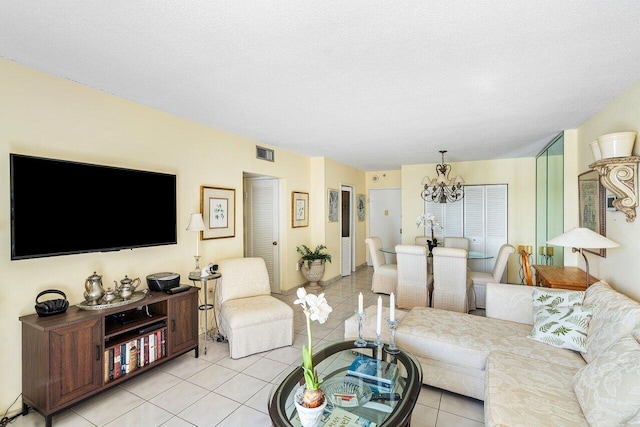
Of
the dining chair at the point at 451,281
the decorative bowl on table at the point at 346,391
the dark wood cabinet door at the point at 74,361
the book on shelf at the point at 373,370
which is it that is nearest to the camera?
the decorative bowl on table at the point at 346,391

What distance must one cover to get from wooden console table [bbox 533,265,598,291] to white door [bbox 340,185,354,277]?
3.38 meters

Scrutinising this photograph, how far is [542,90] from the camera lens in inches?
94.0

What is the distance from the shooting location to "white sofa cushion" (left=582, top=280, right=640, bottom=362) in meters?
1.67

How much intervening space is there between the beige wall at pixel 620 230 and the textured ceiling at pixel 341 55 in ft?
0.41

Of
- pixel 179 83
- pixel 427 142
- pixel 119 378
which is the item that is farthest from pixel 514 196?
pixel 119 378

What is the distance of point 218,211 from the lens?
3.53 meters

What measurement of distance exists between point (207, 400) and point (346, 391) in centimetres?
118

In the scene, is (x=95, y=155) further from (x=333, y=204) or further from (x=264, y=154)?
(x=333, y=204)

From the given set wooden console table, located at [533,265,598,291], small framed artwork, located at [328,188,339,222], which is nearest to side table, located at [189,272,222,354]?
small framed artwork, located at [328,188,339,222]

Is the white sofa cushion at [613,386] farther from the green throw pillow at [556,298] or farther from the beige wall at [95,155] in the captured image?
the beige wall at [95,155]

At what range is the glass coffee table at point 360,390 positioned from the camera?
1.43 metres

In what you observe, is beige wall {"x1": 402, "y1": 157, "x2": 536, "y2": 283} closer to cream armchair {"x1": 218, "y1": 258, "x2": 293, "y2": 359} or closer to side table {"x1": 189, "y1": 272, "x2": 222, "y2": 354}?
cream armchair {"x1": 218, "y1": 258, "x2": 293, "y2": 359}

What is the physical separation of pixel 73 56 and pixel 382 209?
6150 millimetres

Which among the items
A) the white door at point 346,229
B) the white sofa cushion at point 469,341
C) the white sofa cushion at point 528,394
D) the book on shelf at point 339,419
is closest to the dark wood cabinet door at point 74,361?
the book on shelf at point 339,419
